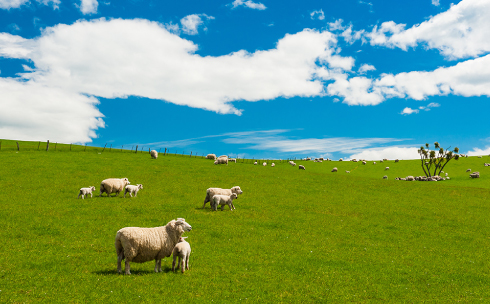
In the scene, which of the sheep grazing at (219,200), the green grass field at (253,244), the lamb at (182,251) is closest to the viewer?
the green grass field at (253,244)

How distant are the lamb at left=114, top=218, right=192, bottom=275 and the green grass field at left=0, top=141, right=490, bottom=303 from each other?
73 cm

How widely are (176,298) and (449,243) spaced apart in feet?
68.0

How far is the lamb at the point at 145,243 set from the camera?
37.6 ft

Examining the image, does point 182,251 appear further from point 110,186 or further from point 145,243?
point 110,186

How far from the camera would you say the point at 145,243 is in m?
11.7

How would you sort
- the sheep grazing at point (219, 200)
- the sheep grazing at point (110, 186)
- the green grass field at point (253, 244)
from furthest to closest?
the sheep grazing at point (110, 186) < the sheep grazing at point (219, 200) < the green grass field at point (253, 244)

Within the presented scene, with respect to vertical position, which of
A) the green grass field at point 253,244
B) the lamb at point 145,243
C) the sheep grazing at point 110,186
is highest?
the sheep grazing at point 110,186

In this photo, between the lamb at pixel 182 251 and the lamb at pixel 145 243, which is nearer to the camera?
the lamb at pixel 145 243

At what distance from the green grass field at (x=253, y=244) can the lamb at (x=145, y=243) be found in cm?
73

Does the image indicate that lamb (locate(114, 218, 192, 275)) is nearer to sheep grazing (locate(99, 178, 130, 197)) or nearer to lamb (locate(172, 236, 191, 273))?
lamb (locate(172, 236, 191, 273))

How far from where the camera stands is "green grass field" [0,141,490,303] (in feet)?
37.4

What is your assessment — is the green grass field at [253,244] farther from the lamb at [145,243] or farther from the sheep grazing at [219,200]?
the sheep grazing at [219,200]

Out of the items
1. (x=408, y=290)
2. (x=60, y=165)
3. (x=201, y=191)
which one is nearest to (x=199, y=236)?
(x=408, y=290)

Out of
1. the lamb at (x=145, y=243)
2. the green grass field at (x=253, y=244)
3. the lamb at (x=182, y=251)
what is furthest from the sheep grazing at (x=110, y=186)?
the lamb at (x=182, y=251)
